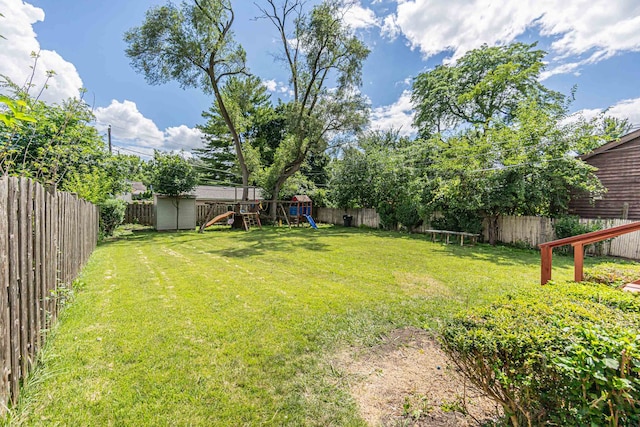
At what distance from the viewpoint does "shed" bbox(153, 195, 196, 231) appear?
13.7 meters

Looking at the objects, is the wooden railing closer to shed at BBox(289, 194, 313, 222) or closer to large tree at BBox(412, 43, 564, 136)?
shed at BBox(289, 194, 313, 222)

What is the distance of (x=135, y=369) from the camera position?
2238 millimetres

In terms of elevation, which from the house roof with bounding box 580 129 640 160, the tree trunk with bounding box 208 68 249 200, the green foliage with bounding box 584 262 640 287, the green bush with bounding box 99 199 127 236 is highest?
the tree trunk with bounding box 208 68 249 200

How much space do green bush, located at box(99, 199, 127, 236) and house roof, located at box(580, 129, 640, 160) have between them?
1750 centimetres

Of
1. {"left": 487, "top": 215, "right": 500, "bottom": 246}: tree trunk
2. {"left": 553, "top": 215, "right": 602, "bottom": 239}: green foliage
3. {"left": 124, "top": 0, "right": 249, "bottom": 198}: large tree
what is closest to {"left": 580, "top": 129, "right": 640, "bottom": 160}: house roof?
{"left": 553, "top": 215, "right": 602, "bottom": 239}: green foliage

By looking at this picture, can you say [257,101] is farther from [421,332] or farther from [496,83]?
[421,332]

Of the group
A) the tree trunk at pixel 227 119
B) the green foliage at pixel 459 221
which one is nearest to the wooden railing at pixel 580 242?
the green foliage at pixel 459 221

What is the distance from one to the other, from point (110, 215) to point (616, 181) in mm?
18519

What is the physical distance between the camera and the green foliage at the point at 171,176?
12938mm

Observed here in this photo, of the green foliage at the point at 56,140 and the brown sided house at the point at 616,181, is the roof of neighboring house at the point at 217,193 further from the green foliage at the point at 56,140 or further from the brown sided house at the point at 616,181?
the brown sided house at the point at 616,181

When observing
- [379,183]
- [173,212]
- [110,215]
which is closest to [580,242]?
[379,183]

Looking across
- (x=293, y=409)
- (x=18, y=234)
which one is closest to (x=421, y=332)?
(x=293, y=409)

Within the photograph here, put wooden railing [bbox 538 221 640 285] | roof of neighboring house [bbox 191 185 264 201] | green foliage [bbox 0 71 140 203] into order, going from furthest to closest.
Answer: roof of neighboring house [bbox 191 185 264 201] → green foliage [bbox 0 71 140 203] → wooden railing [bbox 538 221 640 285]

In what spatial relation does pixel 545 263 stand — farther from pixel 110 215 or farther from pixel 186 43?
pixel 186 43
